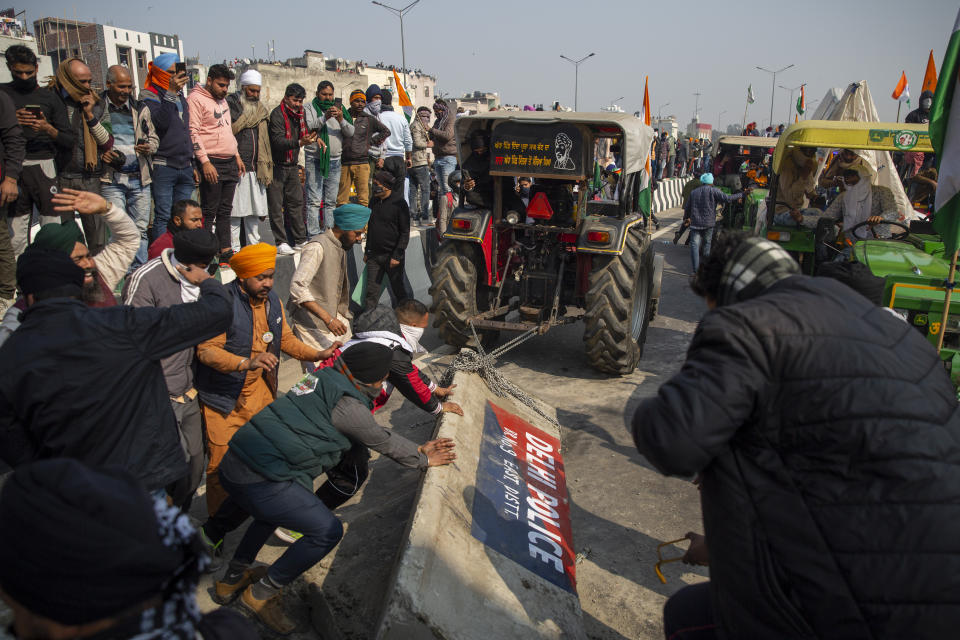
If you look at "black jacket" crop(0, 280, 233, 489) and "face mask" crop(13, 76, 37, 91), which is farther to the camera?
"face mask" crop(13, 76, 37, 91)

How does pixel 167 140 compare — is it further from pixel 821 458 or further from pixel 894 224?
pixel 894 224

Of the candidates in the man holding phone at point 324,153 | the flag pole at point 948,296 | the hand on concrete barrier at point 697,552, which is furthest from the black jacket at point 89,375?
the man holding phone at point 324,153

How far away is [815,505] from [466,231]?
508 centimetres

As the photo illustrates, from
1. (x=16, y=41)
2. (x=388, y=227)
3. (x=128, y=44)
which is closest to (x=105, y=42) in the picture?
(x=128, y=44)

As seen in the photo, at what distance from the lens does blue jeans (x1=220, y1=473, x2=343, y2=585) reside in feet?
9.66

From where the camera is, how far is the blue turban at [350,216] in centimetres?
487

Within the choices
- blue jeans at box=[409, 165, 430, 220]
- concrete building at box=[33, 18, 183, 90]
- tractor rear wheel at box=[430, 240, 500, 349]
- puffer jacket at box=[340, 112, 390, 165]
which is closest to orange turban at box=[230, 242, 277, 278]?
tractor rear wheel at box=[430, 240, 500, 349]

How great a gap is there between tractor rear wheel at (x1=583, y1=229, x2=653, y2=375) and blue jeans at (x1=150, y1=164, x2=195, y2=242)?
13.2 feet

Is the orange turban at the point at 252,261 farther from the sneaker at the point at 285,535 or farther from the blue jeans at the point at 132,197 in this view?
the blue jeans at the point at 132,197

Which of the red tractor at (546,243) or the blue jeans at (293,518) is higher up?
the red tractor at (546,243)

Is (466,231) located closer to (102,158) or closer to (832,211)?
(102,158)

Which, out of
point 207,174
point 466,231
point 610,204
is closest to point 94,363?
point 466,231

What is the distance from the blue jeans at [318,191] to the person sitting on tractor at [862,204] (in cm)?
594

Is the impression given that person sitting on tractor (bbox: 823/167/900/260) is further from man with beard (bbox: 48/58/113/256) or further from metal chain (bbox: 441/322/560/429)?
man with beard (bbox: 48/58/113/256)
